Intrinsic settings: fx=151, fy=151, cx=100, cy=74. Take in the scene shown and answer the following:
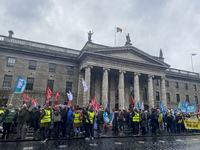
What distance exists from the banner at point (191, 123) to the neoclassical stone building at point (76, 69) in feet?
35.8

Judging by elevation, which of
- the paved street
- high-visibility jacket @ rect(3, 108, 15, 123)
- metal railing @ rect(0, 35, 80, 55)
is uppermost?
metal railing @ rect(0, 35, 80, 55)

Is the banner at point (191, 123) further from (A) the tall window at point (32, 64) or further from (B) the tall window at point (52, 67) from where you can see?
(A) the tall window at point (32, 64)

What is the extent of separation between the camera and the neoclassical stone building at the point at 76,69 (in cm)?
2512

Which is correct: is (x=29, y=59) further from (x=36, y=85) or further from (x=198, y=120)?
(x=198, y=120)

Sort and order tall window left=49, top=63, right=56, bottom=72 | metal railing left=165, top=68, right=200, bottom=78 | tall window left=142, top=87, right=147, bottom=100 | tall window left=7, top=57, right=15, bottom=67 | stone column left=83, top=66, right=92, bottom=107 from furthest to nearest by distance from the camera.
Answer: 1. metal railing left=165, top=68, right=200, bottom=78
2. tall window left=142, top=87, right=147, bottom=100
3. tall window left=49, top=63, right=56, bottom=72
4. tall window left=7, top=57, right=15, bottom=67
5. stone column left=83, top=66, right=92, bottom=107

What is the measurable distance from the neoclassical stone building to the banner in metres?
10.9

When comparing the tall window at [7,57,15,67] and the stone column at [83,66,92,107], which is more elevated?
the tall window at [7,57,15,67]

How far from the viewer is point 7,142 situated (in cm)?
839

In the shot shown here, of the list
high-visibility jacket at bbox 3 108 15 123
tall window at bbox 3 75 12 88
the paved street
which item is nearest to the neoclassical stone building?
tall window at bbox 3 75 12 88

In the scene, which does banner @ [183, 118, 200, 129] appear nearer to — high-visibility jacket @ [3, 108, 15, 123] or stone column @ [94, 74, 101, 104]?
stone column @ [94, 74, 101, 104]

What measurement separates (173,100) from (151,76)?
1245 centimetres

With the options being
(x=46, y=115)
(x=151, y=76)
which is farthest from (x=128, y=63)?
(x=46, y=115)

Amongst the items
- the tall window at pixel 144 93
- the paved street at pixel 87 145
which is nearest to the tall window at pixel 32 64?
the paved street at pixel 87 145

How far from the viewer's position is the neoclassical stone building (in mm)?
25125
